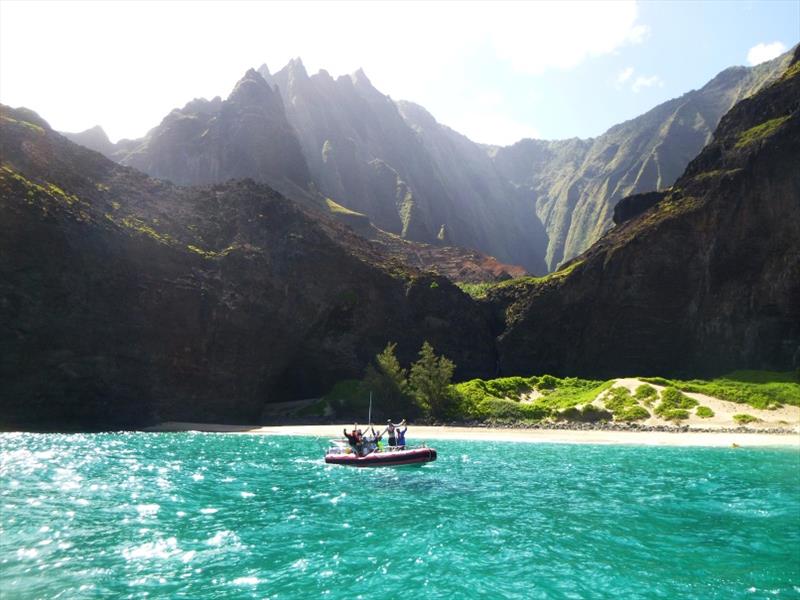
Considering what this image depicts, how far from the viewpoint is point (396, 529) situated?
63.8 ft

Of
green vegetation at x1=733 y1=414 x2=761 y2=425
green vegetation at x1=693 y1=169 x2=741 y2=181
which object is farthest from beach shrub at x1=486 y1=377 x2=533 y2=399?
green vegetation at x1=693 y1=169 x2=741 y2=181

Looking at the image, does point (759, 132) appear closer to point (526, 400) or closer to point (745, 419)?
point (745, 419)

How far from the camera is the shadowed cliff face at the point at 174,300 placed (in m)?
59.1

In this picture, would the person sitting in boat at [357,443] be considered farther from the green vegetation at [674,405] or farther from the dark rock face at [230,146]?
the dark rock face at [230,146]

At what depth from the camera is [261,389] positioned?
2970 inches

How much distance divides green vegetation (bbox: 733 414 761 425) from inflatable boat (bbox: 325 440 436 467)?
39.1 m

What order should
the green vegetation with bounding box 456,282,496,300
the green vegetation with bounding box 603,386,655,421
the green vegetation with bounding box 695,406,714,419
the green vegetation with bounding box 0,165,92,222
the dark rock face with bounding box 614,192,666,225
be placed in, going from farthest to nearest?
the green vegetation with bounding box 456,282,496,300
the dark rock face with bounding box 614,192,666,225
the green vegetation with bounding box 603,386,655,421
the green vegetation with bounding box 0,165,92,222
the green vegetation with bounding box 695,406,714,419

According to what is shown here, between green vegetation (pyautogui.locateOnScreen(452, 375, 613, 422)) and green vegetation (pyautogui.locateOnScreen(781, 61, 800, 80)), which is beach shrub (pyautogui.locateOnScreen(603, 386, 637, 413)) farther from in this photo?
green vegetation (pyautogui.locateOnScreen(781, 61, 800, 80))

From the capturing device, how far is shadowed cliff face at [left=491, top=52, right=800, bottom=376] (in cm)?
7412

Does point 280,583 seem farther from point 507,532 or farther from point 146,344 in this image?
point 146,344

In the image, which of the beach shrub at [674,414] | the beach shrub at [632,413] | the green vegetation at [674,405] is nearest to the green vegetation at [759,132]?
the green vegetation at [674,405]

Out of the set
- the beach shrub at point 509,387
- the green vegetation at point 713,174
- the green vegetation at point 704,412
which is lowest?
the green vegetation at point 704,412

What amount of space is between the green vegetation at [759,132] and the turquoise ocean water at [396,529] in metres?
61.9

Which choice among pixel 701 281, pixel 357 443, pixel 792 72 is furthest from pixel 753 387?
pixel 792 72
